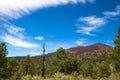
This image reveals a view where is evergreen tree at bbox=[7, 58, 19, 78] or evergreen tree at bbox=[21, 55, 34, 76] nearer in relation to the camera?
evergreen tree at bbox=[7, 58, 19, 78]

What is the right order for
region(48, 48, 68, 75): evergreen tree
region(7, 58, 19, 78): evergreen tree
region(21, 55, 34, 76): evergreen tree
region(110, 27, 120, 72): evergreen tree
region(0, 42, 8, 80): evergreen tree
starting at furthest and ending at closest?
1. region(21, 55, 34, 76): evergreen tree
2. region(7, 58, 19, 78): evergreen tree
3. region(48, 48, 68, 75): evergreen tree
4. region(0, 42, 8, 80): evergreen tree
5. region(110, 27, 120, 72): evergreen tree

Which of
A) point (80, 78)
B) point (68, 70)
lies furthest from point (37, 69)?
point (80, 78)

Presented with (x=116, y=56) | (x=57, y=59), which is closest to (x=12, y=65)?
(x=57, y=59)

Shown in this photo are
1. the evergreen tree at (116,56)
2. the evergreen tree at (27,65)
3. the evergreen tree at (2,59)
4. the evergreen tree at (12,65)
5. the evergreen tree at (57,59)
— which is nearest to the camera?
the evergreen tree at (116,56)

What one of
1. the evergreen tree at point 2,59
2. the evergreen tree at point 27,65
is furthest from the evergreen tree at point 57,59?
the evergreen tree at point 27,65

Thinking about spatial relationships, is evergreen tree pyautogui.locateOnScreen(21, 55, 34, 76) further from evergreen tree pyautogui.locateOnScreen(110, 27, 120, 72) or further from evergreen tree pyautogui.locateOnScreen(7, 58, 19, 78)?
evergreen tree pyautogui.locateOnScreen(110, 27, 120, 72)

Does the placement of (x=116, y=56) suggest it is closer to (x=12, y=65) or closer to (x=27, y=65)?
(x=12, y=65)

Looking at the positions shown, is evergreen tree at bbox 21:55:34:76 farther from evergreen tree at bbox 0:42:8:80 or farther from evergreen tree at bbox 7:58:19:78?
evergreen tree at bbox 0:42:8:80

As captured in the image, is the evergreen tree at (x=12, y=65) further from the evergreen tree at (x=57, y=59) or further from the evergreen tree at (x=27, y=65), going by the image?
the evergreen tree at (x=57, y=59)

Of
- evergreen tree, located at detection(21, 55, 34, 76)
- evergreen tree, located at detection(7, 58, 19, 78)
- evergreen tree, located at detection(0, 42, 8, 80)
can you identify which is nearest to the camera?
evergreen tree, located at detection(0, 42, 8, 80)

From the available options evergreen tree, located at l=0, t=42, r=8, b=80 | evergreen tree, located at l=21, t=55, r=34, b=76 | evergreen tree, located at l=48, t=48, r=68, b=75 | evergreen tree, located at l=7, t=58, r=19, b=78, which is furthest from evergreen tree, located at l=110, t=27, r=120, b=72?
evergreen tree, located at l=21, t=55, r=34, b=76

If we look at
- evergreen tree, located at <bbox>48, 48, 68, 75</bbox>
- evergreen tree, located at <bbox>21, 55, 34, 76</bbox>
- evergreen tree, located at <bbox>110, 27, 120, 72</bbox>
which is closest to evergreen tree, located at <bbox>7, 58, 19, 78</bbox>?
evergreen tree, located at <bbox>21, 55, 34, 76</bbox>

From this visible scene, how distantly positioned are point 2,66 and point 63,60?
14087 millimetres

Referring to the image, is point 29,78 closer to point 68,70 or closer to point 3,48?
point 3,48
